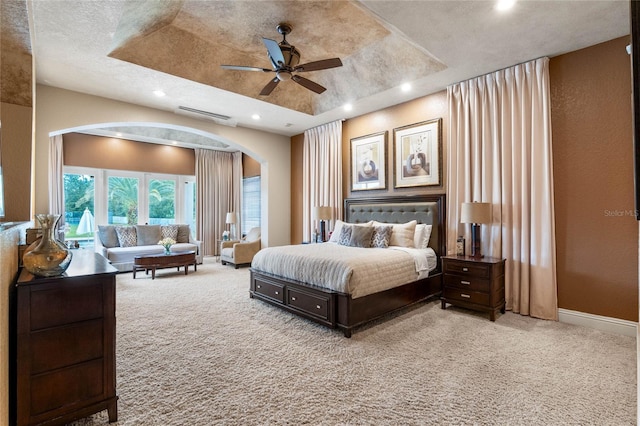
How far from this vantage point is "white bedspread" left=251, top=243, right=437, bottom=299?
3260 mm

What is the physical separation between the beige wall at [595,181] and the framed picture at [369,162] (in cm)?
248

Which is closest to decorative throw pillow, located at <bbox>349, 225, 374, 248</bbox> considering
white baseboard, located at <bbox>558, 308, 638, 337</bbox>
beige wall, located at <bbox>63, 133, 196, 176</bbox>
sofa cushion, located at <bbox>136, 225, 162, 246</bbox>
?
white baseboard, located at <bbox>558, 308, 638, 337</bbox>

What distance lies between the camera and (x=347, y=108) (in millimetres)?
5496

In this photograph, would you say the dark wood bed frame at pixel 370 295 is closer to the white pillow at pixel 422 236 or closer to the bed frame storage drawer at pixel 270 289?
the bed frame storage drawer at pixel 270 289

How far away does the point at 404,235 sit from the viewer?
15.0ft

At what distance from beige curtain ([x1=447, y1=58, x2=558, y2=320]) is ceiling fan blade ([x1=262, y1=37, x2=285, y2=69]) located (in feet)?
8.72

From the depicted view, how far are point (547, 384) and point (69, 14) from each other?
533 centimetres

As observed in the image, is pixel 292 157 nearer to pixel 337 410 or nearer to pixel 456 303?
pixel 456 303

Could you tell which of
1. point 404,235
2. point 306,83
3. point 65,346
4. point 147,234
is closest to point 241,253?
point 147,234

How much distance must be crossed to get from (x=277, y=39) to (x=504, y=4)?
2.63 meters

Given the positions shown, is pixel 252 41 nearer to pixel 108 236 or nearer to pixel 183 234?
pixel 183 234

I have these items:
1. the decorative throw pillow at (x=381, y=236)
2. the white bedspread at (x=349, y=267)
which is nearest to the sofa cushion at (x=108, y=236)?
the white bedspread at (x=349, y=267)

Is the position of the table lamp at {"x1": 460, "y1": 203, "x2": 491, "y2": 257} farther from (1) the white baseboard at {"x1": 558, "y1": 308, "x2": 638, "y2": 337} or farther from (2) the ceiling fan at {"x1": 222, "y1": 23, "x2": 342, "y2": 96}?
(2) the ceiling fan at {"x1": 222, "y1": 23, "x2": 342, "y2": 96}

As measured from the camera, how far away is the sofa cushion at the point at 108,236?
6.64 metres
